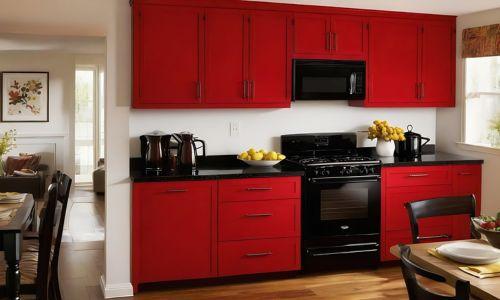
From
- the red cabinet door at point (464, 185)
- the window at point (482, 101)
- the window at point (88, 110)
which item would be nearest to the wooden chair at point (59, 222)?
the red cabinet door at point (464, 185)

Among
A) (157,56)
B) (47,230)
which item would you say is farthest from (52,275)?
(157,56)

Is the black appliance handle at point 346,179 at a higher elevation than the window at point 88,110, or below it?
below

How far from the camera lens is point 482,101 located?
546 centimetres

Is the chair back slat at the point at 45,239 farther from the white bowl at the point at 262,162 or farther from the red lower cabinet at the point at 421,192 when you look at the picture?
the red lower cabinet at the point at 421,192

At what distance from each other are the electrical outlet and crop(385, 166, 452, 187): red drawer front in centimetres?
126

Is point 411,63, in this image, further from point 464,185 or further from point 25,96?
point 25,96

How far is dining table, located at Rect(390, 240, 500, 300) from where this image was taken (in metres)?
2.23

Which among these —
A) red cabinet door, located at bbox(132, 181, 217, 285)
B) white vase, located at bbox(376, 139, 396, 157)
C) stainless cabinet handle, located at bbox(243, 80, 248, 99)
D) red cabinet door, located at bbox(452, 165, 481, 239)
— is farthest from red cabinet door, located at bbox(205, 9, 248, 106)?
red cabinet door, located at bbox(452, 165, 481, 239)

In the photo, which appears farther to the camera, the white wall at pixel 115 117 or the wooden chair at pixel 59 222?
the white wall at pixel 115 117

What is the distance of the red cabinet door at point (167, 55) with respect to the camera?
4617 mm

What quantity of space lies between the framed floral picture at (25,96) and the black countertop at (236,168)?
5912 mm

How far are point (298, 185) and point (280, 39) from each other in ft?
3.83

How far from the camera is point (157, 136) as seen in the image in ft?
15.3

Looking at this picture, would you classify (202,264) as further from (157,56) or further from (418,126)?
(418,126)
